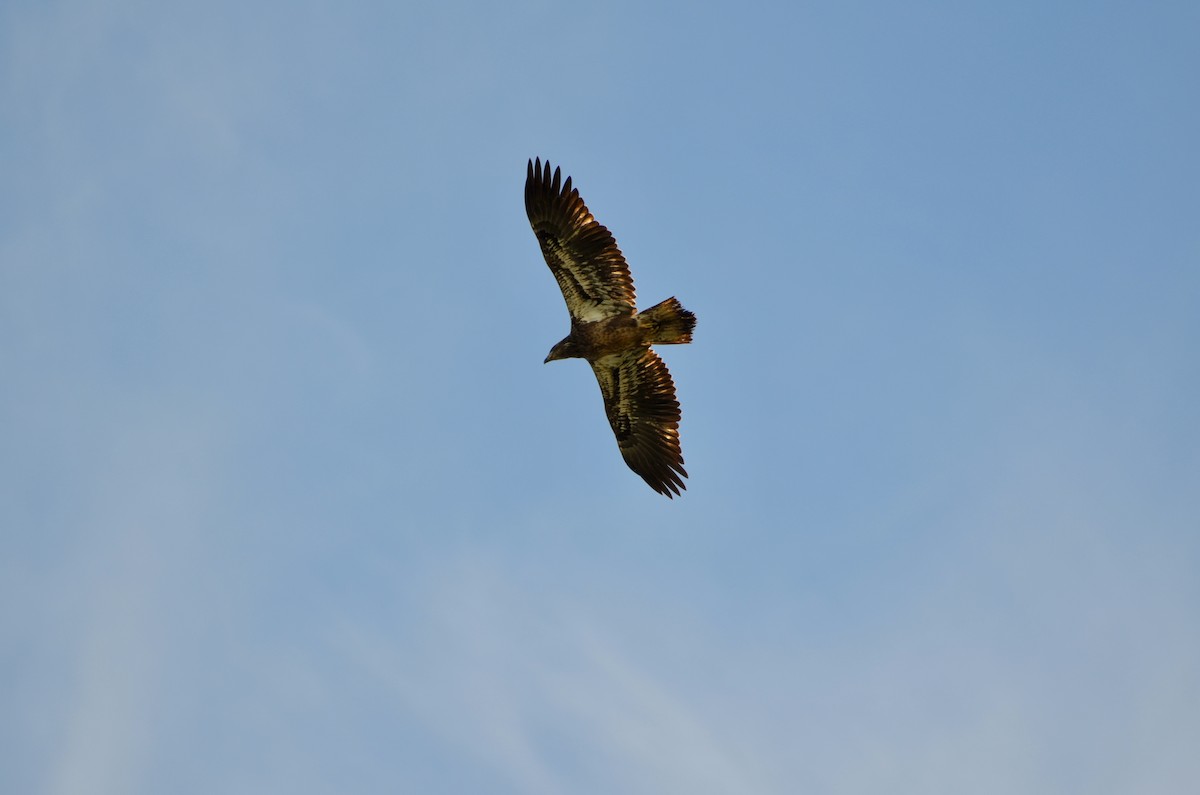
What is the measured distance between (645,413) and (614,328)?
5.59 ft

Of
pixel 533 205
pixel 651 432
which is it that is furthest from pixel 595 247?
pixel 651 432

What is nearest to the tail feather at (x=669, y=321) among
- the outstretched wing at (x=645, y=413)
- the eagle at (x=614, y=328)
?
the eagle at (x=614, y=328)

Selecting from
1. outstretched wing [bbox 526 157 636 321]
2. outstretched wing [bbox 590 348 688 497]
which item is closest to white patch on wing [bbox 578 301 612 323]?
outstretched wing [bbox 526 157 636 321]

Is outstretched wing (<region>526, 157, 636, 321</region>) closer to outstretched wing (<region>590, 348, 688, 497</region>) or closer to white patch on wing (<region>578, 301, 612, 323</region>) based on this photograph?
white patch on wing (<region>578, 301, 612, 323</region>)

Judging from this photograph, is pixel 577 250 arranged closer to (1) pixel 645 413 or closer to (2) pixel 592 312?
(2) pixel 592 312

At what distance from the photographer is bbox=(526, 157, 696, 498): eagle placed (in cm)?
1596

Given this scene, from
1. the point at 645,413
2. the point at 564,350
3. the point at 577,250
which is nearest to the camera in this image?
the point at 577,250

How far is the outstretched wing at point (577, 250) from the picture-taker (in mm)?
15914

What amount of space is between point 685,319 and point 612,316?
101 centimetres

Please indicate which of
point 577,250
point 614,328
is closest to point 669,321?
point 614,328

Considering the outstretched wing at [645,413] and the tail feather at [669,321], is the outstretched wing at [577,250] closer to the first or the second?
the tail feather at [669,321]

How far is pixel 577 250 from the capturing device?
16.1 meters

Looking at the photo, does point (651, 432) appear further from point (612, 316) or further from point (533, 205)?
point (533, 205)

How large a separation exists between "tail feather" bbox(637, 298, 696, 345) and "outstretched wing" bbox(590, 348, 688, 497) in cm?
90
